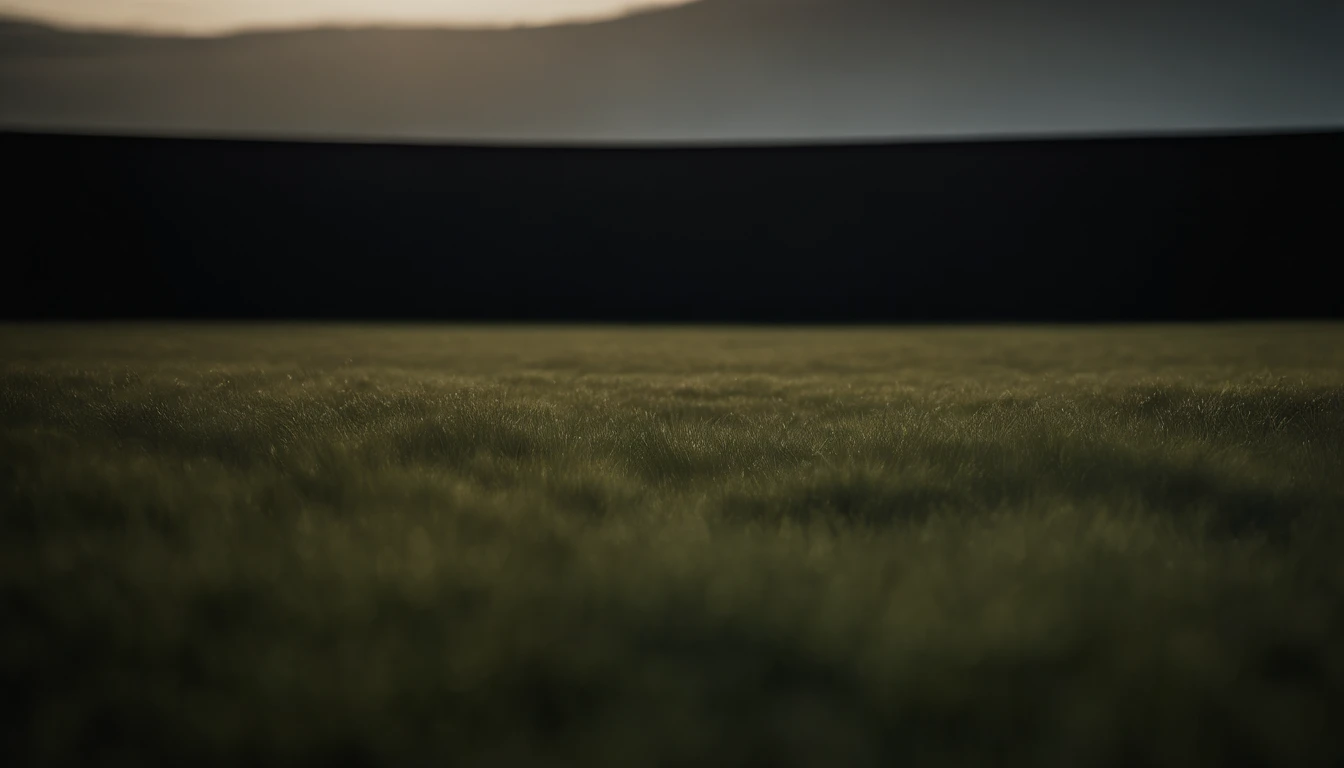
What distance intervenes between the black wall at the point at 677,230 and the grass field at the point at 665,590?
7614mm

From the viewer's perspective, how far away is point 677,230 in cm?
925

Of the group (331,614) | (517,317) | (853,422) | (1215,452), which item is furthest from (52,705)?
(517,317)

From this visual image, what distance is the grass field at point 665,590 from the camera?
21.8 inches

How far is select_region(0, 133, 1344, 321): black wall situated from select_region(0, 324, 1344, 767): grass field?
7614mm

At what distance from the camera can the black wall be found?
830cm

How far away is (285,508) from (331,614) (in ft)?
1.27

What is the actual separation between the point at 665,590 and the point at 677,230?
28.6ft

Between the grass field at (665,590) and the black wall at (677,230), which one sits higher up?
the black wall at (677,230)

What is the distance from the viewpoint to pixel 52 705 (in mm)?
572

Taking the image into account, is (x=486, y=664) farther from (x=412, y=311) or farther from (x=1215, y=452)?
(x=412, y=311)

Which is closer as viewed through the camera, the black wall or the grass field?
the grass field

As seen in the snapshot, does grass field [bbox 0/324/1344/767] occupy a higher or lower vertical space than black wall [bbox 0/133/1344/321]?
lower

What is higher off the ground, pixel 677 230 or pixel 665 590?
pixel 677 230

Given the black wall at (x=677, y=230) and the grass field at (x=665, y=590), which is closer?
the grass field at (x=665, y=590)
